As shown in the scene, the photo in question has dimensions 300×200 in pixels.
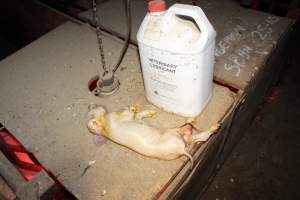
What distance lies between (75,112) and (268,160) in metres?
1.42

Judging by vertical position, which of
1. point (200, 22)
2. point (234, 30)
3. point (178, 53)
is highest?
point (200, 22)

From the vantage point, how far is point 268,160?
180cm

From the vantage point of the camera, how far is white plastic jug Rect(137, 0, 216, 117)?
909 mm

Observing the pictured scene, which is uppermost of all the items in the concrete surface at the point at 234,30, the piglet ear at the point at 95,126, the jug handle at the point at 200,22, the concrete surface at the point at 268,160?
the jug handle at the point at 200,22

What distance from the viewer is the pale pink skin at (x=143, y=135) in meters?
0.95

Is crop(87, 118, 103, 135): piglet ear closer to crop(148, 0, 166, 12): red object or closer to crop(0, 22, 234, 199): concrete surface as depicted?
crop(0, 22, 234, 199): concrete surface

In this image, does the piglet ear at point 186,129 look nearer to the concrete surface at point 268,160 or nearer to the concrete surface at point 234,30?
the concrete surface at point 234,30

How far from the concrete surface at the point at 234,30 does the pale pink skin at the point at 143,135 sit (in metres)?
0.44

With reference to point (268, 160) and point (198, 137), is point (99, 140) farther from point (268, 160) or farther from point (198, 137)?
point (268, 160)

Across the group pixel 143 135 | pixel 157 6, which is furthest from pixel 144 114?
pixel 157 6

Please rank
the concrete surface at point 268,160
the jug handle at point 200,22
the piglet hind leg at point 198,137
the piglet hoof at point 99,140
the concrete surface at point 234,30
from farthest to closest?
1. the concrete surface at point 268,160
2. the concrete surface at point 234,30
3. the piglet hoof at point 99,140
4. the piglet hind leg at point 198,137
5. the jug handle at point 200,22

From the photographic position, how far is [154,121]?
3.76 feet

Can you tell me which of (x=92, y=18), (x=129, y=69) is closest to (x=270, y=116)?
(x=129, y=69)

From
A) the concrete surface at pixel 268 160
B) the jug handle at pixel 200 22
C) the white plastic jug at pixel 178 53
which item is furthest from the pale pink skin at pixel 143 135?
the concrete surface at pixel 268 160
